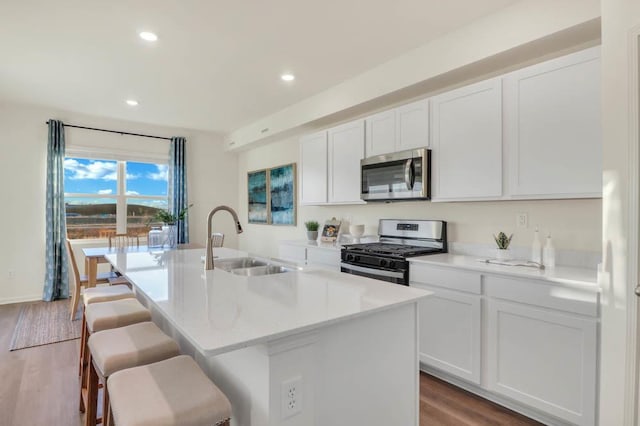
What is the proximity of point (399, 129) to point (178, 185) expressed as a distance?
4055 mm

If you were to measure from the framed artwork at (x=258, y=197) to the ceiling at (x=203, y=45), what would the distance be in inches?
66.6

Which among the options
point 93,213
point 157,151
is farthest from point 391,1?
point 93,213

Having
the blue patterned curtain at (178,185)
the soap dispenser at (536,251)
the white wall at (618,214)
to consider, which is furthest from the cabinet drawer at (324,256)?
the blue patterned curtain at (178,185)

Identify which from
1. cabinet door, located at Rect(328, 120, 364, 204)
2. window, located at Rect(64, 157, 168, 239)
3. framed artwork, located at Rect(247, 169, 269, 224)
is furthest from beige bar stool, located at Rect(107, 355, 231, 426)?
window, located at Rect(64, 157, 168, 239)

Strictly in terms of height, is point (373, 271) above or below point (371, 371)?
above

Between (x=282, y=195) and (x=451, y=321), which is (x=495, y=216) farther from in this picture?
(x=282, y=195)

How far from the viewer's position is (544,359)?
2.01m

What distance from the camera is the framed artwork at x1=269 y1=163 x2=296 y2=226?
523 centimetres

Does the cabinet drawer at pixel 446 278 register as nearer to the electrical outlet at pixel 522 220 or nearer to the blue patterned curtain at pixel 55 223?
the electrical outlet at pixel 522 220

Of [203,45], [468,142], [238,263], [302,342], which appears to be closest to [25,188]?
[203,45]

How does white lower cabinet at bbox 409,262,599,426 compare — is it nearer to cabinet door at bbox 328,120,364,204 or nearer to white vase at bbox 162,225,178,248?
cabinet door at bbox 328,120,364,204

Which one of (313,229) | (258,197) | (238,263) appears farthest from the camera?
(258,197)

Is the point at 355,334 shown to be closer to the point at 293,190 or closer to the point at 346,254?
the point at 346,254

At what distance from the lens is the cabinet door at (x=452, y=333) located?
7.65 ft
